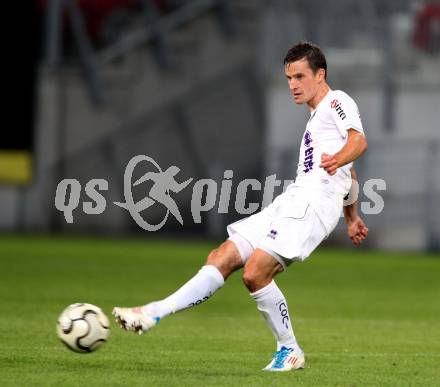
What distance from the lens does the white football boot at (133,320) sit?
775 centimetres

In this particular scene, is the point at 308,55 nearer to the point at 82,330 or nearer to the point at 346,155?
the point at 346,155

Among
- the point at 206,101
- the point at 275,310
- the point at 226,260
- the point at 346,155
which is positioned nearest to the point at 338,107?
the point at 346,155

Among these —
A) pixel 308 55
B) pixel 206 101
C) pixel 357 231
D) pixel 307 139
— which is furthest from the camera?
pixel 206 101

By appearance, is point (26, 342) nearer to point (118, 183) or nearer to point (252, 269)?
point (252, 269)

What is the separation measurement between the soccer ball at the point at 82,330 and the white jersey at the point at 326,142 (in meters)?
1.61

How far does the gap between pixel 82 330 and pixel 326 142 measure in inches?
79.8

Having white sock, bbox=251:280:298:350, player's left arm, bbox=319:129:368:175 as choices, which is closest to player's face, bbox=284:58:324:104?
A: player's left arm, bbox=319:129:368:175

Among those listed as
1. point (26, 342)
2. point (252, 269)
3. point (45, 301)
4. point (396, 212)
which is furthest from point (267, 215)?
point (396, 212)

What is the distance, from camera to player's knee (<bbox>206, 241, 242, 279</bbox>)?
27.2 feet

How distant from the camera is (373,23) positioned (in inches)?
1006

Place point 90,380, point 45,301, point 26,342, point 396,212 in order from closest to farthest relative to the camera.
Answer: point 90,380
point 26,342
point 45,301
point 396,212

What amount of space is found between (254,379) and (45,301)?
20.0 ft

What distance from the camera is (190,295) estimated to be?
26.5ft

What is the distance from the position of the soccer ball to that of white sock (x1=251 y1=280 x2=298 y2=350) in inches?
39.7
